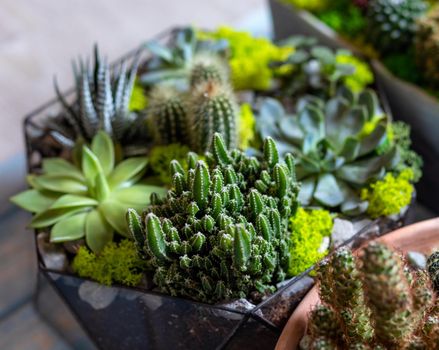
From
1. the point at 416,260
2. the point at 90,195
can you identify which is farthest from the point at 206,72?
the point at 416,260

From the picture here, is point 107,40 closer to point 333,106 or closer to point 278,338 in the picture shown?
point 333,106

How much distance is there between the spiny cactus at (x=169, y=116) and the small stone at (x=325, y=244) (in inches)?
14.2

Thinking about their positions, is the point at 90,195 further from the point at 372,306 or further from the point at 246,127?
the point at 372,306

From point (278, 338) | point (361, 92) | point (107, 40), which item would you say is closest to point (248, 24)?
point (107, 40)

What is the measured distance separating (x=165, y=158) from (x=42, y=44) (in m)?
0.85

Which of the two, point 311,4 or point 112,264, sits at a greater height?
point 311,4

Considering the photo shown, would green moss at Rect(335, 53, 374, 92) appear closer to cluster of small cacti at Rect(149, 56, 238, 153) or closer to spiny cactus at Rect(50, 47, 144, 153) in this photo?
cluster of small cacti at Rect(149, 56, 238, 153)

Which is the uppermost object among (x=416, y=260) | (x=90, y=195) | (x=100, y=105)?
(x=100, y=105)

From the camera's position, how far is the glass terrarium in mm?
926

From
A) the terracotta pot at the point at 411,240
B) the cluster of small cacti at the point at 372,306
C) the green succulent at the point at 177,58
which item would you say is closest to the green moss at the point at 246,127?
the green succulent at the point at 177,58

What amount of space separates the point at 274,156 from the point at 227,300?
0.79 feet

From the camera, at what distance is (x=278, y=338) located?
0.92 metres

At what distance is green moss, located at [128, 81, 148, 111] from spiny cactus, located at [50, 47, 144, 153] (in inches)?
2.2

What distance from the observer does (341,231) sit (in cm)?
107
